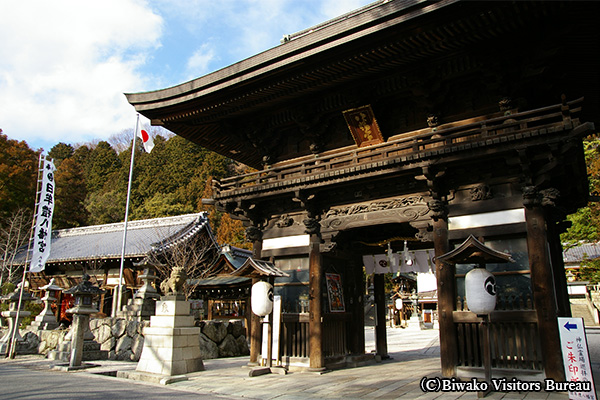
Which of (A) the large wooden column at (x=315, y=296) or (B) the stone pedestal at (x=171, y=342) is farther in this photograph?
(A) the large wooden column at (x=315, y=296)

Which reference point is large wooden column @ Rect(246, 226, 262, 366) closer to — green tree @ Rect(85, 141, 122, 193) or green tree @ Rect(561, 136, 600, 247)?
green tree @ Rect(561, 136, 600, 247)

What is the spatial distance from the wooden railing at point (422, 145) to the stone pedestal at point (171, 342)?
135 inches

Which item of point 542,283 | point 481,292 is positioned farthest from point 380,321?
point 481,292

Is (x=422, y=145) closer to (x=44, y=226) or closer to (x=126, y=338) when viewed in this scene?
(x=126, y=338)

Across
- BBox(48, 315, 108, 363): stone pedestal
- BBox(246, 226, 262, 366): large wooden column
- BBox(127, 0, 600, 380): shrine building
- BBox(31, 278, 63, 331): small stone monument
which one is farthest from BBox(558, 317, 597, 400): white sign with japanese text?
BBox(31, 278, 63, 331): small stone monument

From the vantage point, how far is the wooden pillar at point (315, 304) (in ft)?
33.1

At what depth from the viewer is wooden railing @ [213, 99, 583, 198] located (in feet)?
25.4

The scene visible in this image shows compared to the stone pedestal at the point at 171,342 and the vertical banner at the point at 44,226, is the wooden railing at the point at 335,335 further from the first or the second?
the vertical banner at the point at 44,226

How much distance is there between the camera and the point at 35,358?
13.8 metres

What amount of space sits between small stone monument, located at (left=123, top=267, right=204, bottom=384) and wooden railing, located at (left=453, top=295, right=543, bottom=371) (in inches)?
250

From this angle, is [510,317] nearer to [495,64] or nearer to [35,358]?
[495,64]

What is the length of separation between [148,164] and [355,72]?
49940 millimetres

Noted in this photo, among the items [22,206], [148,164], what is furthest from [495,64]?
[148,164]

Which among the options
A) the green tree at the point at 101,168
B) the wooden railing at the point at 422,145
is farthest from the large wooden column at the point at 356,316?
the green tree at the point at 101,168
